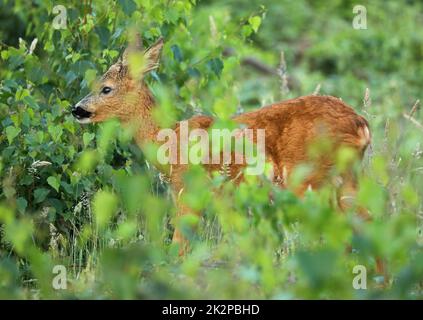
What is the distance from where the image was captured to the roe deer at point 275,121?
7527 mm

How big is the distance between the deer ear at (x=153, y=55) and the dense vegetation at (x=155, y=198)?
0.89ft

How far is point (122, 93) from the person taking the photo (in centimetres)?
838

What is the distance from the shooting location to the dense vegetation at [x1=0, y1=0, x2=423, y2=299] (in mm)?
5219

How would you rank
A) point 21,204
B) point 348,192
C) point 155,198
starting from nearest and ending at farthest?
point 155,198 < point 348,192 < point 21,204

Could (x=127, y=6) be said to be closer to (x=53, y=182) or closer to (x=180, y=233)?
(x=53, y=182)

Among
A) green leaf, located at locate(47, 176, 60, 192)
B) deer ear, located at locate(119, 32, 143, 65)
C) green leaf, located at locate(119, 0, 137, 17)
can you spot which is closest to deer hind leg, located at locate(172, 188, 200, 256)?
green leaf, located at locate(47, 176, 60, 192)

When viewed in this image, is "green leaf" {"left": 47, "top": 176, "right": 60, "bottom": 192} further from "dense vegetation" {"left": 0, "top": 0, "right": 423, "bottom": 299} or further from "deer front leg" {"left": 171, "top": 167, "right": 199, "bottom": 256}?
"deer front leg" {"left": 171, "top": 167, "right": 199, "bottom": 256}

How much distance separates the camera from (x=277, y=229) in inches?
225

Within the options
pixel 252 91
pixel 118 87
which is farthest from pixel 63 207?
pixel 252 91

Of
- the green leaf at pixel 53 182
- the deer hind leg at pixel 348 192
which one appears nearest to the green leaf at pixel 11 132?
the green leaf at pixel 53 182

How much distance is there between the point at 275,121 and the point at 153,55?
1.08m

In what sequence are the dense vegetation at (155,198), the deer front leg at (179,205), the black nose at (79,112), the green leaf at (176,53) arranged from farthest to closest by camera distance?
1. the green leaf at (176,53)
2. the black nose at (79,112)
3. the deer front leg at (179,205)
4. the dense vegetation at (155,198)

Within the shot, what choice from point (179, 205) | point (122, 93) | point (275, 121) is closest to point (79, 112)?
point (122, 93)

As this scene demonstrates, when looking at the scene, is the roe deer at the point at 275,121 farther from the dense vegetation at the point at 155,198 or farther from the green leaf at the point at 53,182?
the green leaf at the point at 53,182
